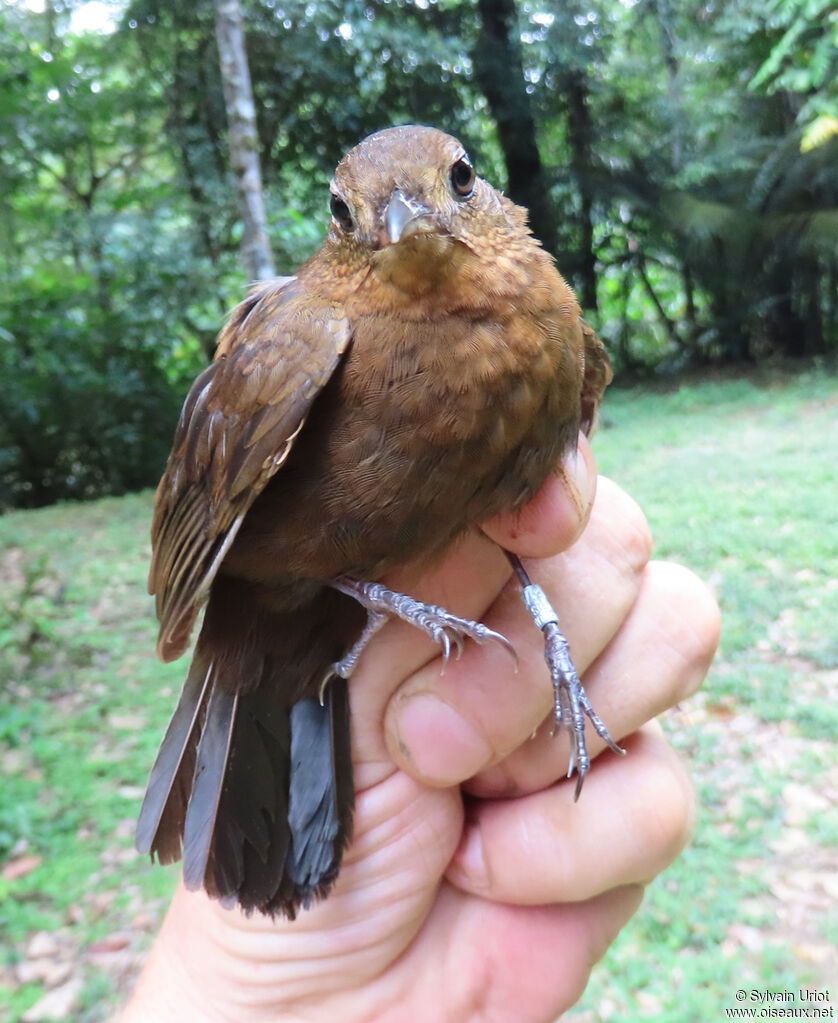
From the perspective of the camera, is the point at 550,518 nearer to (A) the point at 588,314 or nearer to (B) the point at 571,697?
(B) the point at 571,697

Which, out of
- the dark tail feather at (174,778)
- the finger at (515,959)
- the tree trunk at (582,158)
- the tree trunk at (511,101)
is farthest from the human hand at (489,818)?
the tree trunk at (582,158)

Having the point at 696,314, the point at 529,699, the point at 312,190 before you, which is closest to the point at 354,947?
the point at 529,699

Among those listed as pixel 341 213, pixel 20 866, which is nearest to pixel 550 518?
pixel 341 213

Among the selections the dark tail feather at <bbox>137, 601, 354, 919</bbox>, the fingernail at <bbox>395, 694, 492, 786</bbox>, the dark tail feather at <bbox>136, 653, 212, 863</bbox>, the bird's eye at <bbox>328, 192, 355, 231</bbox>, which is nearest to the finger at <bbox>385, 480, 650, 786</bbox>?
the fingernail at <bbox>395, 694, 492, 786</bbox>

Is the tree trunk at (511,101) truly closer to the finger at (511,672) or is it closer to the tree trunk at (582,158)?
the tree trunk at (582,158)

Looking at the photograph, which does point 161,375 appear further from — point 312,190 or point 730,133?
point 730,133

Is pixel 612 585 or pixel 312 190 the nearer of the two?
pixel 612 585
